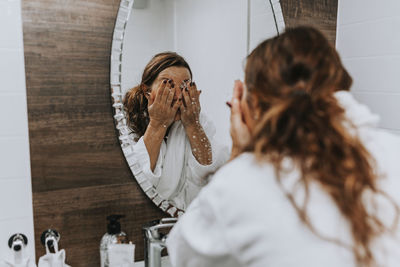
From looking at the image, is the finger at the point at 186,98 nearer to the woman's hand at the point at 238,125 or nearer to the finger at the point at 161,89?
the finger at the point at 161,89

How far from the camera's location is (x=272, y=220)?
50 centimetres

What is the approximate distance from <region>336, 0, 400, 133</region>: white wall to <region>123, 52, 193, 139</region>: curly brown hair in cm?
72

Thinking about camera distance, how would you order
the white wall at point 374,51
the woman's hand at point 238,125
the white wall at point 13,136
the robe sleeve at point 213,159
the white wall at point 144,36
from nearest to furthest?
the woman's hand at point 238,125
the white wall at point 13,136
the white wall at point 144,36
the robe sleeve at point 213,159
the white wall at point 374,51

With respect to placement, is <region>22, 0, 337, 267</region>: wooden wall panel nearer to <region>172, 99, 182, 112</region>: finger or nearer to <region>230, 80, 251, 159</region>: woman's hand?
<region>172, 99, 182, 112</region>: finger

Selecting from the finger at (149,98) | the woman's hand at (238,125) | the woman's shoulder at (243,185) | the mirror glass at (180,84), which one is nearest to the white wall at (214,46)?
the mirror glass at (180,84)

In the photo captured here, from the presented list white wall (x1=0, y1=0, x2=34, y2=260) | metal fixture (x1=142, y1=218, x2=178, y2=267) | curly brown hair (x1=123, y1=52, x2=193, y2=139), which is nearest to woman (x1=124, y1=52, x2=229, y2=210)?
curly brown hair (x1=123, y1=52, x2=193, y2=139)

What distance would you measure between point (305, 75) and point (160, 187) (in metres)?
0.65

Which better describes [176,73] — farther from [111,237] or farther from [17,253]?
[17,253]

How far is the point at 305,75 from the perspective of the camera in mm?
565

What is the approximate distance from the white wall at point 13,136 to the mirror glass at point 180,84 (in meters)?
0.24

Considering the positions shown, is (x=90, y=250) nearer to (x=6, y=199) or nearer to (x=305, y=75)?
(x=6, y=199)

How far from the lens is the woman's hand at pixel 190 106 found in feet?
3.45

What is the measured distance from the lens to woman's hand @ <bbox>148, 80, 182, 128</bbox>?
102cm

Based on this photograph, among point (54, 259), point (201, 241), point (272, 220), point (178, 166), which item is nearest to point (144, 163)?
point (178, 166)
